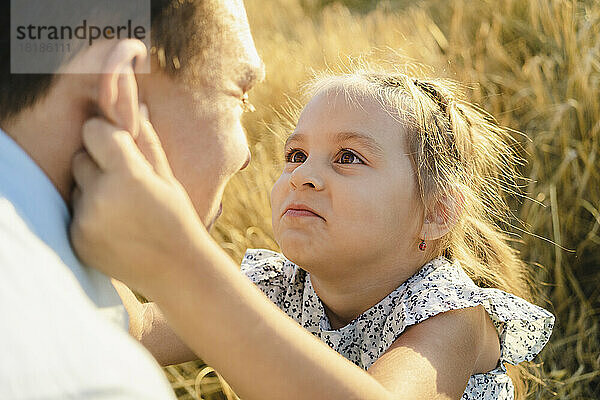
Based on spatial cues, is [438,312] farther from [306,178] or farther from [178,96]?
[178,96]

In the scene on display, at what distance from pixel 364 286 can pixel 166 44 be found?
1250 mm

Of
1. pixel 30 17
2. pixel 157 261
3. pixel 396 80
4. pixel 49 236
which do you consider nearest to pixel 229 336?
pixel 157 261

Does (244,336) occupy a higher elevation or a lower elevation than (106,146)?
lower

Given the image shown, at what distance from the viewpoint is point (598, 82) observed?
3.88m

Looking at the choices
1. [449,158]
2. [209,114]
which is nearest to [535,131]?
[449,158]

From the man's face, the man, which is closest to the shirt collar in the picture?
the man

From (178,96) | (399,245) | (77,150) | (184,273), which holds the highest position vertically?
(178,96)

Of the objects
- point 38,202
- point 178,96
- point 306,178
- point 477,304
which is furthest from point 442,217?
point 38,202

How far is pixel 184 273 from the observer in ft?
4.19

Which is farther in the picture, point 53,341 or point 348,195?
point 348,195

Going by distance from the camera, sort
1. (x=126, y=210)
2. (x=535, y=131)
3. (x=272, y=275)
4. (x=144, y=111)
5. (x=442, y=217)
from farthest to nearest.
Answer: (x=535, y=131), (x=272, y=275), (x=442, y=217), (x=144, y=111), (x=126, y=210)

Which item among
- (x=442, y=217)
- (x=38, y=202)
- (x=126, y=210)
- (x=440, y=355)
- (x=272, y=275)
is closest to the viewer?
(x=38, y=202)

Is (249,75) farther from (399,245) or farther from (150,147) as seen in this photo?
(399,245)

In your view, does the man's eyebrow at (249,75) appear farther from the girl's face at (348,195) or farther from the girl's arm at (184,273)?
the girl's face at (348,195)
